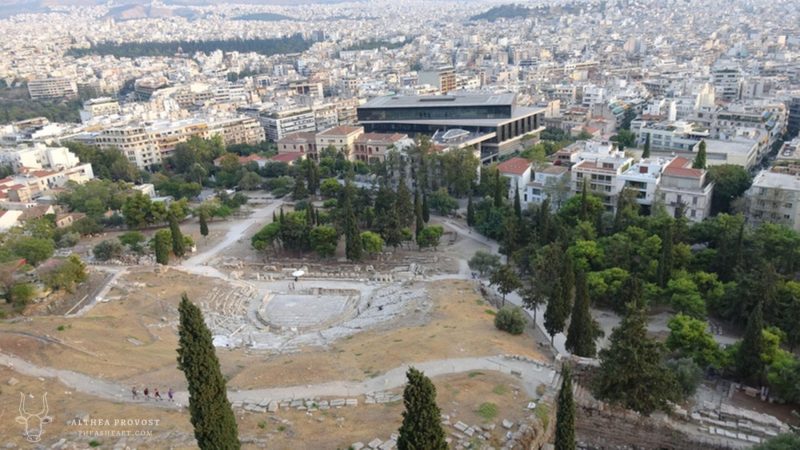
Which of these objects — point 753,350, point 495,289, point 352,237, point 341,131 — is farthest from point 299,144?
point 753,350

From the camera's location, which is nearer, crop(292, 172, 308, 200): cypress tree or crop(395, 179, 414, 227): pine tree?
crop(395, 179, 414, 227): pine tree

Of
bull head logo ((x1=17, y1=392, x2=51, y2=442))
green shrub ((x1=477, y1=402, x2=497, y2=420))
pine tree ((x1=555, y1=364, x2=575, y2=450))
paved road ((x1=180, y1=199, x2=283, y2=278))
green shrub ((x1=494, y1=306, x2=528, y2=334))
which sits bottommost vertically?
paved road ((x1=180, y1=199, x2=283, y2=278))

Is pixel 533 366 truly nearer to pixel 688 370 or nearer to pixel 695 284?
pixel 688 370

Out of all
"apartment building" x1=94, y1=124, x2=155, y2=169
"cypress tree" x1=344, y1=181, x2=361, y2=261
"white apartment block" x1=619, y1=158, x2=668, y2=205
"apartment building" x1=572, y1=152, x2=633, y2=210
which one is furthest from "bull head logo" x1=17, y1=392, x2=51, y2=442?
"apartment building" x1=94, y1=124, x2=155, y2=169

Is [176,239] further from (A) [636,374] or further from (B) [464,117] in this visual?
(B) [464,117]

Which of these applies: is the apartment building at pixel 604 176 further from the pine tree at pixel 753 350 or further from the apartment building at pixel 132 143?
the apartment building at pixel 132 143

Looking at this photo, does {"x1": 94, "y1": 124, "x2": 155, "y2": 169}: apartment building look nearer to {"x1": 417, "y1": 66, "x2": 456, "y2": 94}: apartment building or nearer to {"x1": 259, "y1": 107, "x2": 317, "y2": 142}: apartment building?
{"x1": 259, "y1": 107, "x2": 317, "y2": 142}: apartment building
